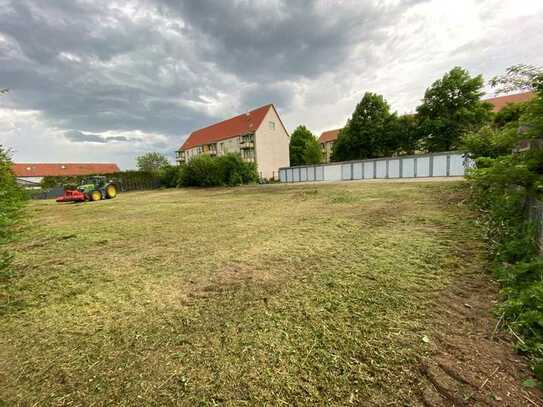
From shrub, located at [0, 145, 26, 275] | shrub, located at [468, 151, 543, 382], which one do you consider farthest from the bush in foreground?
shrub, located at [0, 145, 26, 275]

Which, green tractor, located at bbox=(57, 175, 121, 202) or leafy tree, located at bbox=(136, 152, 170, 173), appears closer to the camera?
green tractor, located at bbox=(57, 175, 121, 202)

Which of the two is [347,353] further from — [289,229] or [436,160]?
[436,160]

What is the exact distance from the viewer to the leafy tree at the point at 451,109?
27375mm

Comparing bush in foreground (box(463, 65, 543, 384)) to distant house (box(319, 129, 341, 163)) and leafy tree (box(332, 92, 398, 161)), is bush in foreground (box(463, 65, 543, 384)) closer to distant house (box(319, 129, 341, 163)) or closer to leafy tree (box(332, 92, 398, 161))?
leafy tree (box(332, 92, 398, 161))

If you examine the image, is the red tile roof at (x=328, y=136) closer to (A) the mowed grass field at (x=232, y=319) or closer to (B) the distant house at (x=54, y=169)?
(B) the distant house at (x=54, y=169)

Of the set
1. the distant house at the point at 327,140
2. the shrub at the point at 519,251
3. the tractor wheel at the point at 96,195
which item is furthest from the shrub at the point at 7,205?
the distant house at the point at 327,140

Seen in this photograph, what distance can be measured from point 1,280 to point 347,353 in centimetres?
549

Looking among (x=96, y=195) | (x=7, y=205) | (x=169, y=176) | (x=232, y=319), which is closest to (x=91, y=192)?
(x=96, y=195)

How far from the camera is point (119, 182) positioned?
30.8 meters

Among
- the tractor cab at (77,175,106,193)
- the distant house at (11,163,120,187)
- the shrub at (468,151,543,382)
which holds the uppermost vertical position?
the distant house at (11,163,120,187)

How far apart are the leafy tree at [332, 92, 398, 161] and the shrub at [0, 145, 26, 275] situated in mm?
36912

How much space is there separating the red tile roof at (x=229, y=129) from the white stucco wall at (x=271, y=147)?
1.27m

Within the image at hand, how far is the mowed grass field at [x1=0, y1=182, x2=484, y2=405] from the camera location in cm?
171

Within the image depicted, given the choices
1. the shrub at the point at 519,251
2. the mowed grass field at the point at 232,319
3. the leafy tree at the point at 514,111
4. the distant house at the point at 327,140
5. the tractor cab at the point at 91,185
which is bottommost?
the mowed grass field at the point at 232,319
